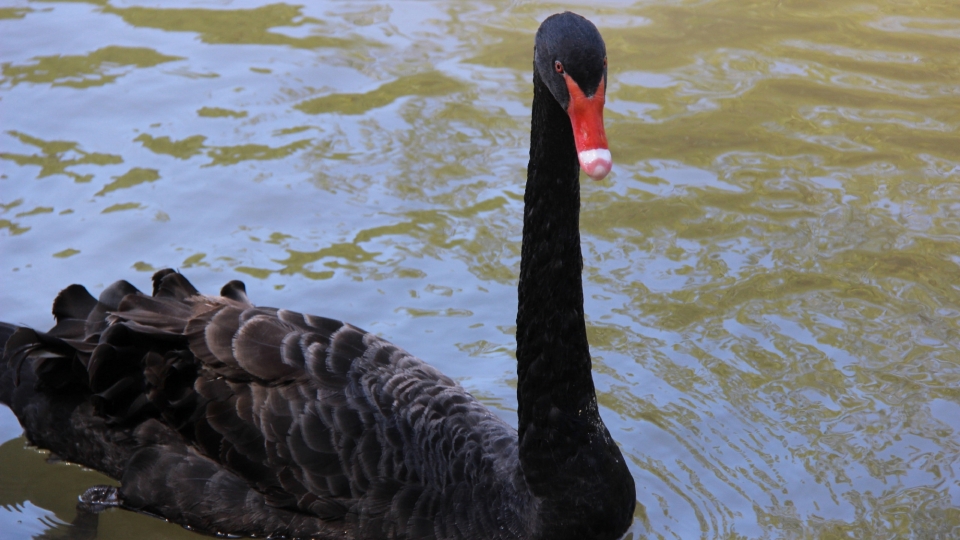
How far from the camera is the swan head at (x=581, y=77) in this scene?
3.69 metres

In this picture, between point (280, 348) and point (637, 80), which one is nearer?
point (280, 348)

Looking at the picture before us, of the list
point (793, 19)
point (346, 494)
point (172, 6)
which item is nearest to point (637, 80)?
point (793, 19)

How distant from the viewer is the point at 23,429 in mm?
5348

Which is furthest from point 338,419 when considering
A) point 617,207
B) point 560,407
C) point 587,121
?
point 617,207

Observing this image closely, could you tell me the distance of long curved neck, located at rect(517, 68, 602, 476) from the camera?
13.9 ft

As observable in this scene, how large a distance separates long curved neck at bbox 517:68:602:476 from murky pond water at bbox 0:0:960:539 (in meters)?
0.68

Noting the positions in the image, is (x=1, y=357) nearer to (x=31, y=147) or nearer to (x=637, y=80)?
(x=31, y=147)

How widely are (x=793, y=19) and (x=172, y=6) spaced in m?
5.23

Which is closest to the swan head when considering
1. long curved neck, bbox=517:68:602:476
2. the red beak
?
the red beak

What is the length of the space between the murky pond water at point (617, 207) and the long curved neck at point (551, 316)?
0.68 m

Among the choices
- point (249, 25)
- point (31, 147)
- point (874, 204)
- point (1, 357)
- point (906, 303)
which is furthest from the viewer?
point (249, 25)

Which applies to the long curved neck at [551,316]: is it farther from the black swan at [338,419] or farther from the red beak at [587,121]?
the red beak at [587,121]

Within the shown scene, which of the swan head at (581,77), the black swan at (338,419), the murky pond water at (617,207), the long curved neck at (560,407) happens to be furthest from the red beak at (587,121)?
the murky pond water at (617,207)

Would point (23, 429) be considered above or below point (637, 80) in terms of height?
below
